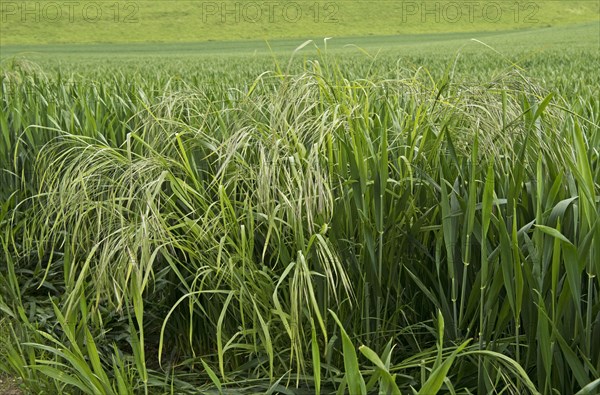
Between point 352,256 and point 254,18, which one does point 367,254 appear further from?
point 254,18

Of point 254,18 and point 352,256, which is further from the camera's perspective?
point 254,18

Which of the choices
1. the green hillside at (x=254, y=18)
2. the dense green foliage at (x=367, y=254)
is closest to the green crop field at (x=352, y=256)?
the dense green foliage at (x=367, y=254)

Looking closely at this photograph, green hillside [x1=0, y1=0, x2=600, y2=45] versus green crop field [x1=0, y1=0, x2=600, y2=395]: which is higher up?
green crop field [x1=0, y1=0, x2=600, y2=395]

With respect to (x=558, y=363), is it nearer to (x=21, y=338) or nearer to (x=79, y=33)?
(x=21, y=338)

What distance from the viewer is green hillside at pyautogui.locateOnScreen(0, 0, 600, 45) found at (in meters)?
44.6

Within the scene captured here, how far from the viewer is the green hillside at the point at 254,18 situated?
146 feet

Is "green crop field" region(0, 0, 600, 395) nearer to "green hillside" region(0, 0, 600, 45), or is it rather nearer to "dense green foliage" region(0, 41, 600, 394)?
"dense green foliage" region(0, 41, 600, 394)

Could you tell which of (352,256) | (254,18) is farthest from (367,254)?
(254,18)

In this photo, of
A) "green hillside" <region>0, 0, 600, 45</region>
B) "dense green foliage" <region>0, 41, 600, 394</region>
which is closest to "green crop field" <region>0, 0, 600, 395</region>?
"dense green foliage" <region>0, 41, 600, 394</region>

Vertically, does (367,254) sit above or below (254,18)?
above

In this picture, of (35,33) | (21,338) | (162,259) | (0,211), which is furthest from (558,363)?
(35,33)

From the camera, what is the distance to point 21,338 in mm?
2514

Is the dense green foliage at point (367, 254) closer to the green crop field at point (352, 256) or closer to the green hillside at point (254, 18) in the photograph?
the green crop field at point (352, 256)

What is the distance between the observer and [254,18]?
5019 centimetres
